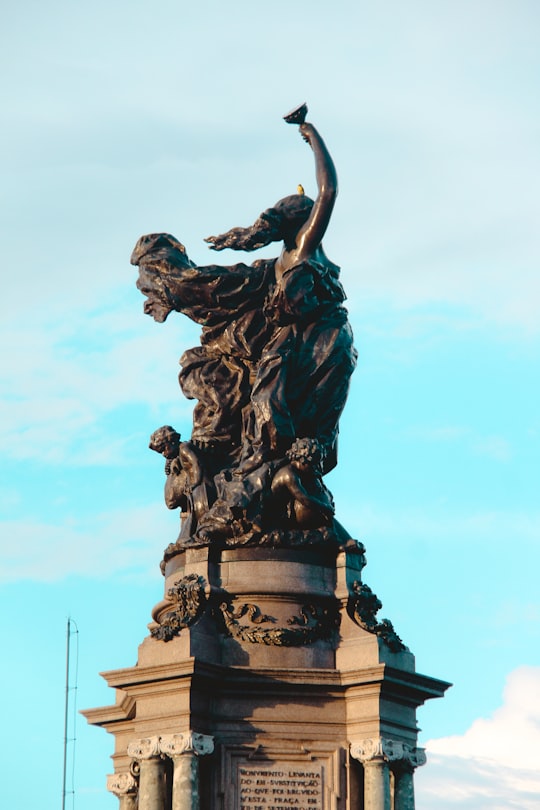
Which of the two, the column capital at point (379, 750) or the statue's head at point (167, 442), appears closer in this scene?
the column capital at point (379, 750)

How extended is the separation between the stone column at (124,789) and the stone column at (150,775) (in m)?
2.34

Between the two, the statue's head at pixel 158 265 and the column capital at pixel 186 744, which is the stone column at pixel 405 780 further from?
the statue's head at pixel 158 265

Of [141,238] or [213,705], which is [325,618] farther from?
[141,238]

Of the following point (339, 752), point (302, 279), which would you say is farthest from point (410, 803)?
point (302, 279)

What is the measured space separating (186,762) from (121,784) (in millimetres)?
3625

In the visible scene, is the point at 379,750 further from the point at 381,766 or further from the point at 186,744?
the point at 186,744

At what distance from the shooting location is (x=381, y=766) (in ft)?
130

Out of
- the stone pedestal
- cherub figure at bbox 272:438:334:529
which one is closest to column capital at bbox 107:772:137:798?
the stone pedestal

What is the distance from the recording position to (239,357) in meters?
43.5

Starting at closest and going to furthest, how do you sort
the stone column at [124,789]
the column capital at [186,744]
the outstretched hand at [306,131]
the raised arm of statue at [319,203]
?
the column capital at [186,744] → the stone column at [124,789] → the raised arm of statue at [319,203] → the outstretched hand at [306,131]

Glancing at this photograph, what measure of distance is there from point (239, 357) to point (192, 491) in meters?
2.96

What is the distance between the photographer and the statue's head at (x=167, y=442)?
43250mm

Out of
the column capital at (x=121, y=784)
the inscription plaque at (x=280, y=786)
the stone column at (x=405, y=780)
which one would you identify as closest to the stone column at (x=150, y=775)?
the inscription plaque at (x=280, y=786)

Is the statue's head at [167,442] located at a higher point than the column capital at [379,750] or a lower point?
higher
